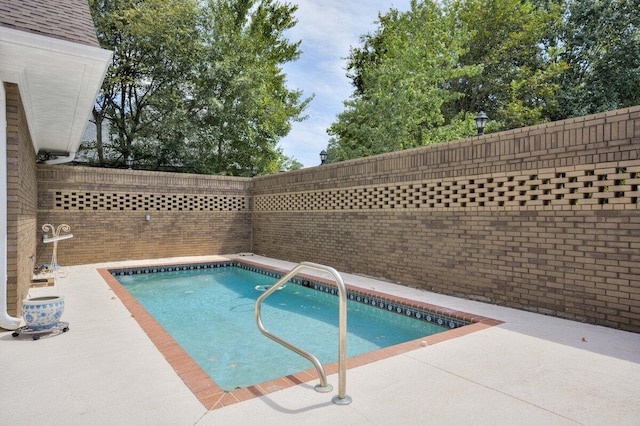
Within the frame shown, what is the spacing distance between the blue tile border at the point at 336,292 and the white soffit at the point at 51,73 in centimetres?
442

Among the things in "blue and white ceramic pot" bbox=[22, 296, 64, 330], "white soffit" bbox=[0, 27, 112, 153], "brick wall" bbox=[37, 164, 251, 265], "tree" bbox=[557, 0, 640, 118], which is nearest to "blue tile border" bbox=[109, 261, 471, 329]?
"brick wall" bbox=[37, 164, 251, 265]

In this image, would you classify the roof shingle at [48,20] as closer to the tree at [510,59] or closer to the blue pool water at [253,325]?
the blue pool water at [253,325]

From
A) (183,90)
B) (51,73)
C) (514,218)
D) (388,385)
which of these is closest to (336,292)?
(514,218)

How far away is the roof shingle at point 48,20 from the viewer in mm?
3686

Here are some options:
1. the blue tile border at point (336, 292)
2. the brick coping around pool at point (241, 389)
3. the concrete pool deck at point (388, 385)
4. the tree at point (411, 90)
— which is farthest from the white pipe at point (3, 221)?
the tree at point (411, 90)

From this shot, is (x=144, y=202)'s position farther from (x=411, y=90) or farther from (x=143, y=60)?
(x=411, y=90)

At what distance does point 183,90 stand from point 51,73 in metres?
12.2

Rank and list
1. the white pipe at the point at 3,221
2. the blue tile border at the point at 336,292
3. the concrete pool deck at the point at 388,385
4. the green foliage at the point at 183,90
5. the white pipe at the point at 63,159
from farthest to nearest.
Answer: the green foliage at the point at 183,90 < the white pipe at the point at 63,159 < the blue tile border at the point at 336,292 < the white pipe at the point at 3,221 < the concrete pool deck at the point at 388,385

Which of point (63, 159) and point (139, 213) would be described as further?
point (139, 213)

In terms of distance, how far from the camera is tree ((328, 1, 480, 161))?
14125 millimetres

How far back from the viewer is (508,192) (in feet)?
18.3

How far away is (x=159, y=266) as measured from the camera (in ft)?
32.6

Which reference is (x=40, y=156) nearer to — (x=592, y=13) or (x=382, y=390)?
(x=382, y=390)

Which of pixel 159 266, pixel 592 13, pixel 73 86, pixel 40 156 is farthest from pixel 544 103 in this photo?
pixel 40 156
